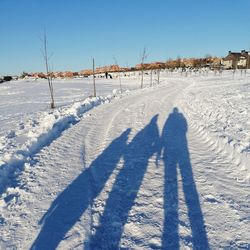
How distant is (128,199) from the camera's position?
501cm

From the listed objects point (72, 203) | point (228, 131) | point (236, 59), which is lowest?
point (72, 203)

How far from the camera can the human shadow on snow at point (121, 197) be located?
3.91 meters

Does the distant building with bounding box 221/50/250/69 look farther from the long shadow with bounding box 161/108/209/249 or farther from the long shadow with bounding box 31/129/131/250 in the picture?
the long shadow with bounding box 31/129/131/250

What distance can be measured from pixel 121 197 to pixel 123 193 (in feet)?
0.56

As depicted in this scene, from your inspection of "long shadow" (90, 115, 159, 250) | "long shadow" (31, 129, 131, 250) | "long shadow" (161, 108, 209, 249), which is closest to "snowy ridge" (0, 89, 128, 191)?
"long shadow" (31, 129, 131, 250)

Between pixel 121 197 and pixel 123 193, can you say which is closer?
pixel 121 197

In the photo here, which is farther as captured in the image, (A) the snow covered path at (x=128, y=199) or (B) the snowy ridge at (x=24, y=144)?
(B) the snowy ridge at (x=24, y=144)

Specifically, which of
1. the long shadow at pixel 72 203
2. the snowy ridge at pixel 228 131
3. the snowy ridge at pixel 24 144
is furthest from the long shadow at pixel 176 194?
the snowy ridge at pixel 24 144

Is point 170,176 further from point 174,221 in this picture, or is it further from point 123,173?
point 174,221

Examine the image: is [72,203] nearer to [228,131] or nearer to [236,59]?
[228,131]

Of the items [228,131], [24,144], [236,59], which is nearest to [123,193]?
[24,144]

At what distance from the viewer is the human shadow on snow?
391 centimetres

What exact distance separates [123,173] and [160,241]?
2522 millimetres

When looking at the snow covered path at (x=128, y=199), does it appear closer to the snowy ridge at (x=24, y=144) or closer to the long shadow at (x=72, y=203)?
the long shadow at (x=72, y=203)
